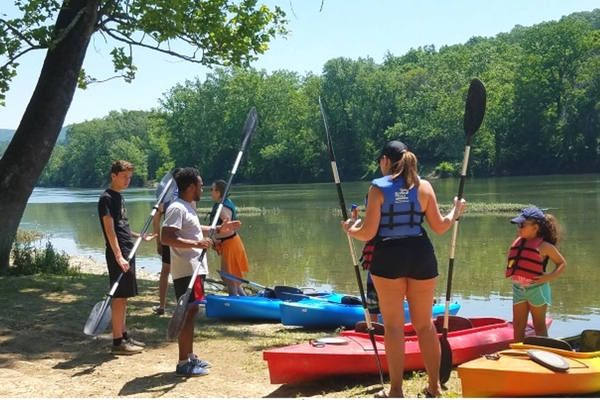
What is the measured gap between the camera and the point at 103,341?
6.75 metres

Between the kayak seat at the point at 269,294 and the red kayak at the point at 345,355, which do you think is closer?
the red kayak at the point at 345,355

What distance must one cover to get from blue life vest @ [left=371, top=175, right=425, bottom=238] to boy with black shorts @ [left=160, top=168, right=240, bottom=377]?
1.74 m

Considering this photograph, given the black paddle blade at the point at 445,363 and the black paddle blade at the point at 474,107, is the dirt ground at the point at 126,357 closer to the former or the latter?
the black paddle blade at the point at 445,363

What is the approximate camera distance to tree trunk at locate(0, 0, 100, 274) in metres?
9.81

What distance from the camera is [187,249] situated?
18.0 ft

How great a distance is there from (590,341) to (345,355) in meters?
1.95

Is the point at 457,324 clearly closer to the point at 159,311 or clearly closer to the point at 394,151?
the point at 394,151

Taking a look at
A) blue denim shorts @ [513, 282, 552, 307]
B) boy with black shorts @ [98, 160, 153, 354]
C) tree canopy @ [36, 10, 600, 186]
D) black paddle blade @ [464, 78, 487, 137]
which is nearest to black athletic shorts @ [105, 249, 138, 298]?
boy with black shorts @ [98, 160, 153, 354]

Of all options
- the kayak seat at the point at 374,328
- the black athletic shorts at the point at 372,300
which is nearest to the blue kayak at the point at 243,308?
the black athletic shorts at the point at 372,300

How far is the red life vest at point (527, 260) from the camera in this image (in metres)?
5.32

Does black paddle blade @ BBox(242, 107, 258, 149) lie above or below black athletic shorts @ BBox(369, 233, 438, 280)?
above

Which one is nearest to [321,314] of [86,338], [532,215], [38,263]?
[86,338]

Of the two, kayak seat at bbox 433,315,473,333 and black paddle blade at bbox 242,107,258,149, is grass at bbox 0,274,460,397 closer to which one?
kayak seat at bbox 433,315,473,333

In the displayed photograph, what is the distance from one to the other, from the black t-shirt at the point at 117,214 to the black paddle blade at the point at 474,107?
10.2 feet
